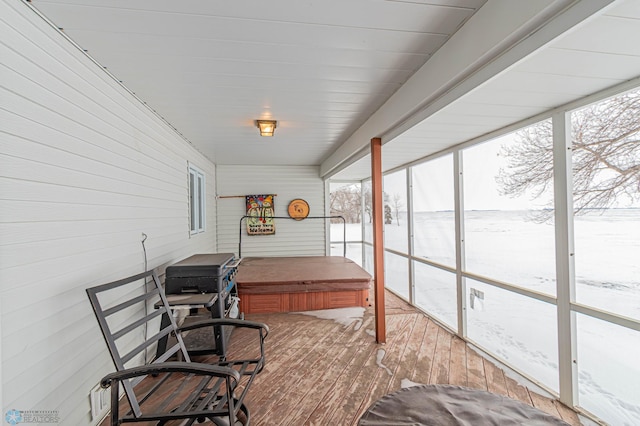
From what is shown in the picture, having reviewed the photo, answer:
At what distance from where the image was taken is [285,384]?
8.08 feet

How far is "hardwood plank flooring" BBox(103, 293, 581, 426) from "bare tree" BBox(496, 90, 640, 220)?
1.56 m

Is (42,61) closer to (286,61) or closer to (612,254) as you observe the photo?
(286,61)

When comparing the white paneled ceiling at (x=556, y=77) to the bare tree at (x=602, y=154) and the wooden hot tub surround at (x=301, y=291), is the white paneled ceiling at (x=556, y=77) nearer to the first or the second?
the bare tree at (x=602, y=154)

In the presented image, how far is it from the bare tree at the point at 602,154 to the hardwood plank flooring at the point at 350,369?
156 centimetres

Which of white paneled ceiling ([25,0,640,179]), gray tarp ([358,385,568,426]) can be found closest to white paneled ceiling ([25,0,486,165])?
white paneled ceiling ([25,0,640,179])

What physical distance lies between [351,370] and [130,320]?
2039 mm

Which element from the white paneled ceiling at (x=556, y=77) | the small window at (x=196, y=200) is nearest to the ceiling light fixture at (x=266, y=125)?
the white paneled ceiling at (x=556, y=77)

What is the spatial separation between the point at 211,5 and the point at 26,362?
2039 mm

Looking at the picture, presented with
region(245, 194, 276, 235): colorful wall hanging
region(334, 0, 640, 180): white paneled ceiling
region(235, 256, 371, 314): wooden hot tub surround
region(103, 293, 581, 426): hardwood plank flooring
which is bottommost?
region(103, 293, 581, 426): hardwood plank flooring

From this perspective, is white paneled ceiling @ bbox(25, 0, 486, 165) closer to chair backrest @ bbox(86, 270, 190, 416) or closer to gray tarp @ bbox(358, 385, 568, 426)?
chair backrest @ bbox(86, 270, 190, 416)

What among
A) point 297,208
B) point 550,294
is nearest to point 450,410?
point 550,294

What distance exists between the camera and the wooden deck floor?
2150 mm

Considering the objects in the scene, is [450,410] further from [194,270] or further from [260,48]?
[194,270]

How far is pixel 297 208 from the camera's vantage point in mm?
6695
